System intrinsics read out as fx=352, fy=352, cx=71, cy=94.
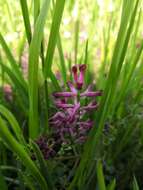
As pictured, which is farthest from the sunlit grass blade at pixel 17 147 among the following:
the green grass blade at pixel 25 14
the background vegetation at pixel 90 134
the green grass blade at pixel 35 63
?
the green grass blade at pixel 25 14

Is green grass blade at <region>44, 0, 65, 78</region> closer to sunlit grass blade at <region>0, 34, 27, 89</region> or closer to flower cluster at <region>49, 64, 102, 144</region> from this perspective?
flower cluster at <region>49, 64, 102, 144</region>

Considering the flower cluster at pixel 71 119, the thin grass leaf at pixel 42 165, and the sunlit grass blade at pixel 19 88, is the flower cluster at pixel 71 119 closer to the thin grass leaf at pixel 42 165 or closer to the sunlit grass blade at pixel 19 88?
the thin grass leaf at pixel 42 165

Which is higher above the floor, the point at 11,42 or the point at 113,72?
the point at 11,42

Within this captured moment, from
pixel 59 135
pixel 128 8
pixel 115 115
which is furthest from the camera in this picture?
pixel 115 115

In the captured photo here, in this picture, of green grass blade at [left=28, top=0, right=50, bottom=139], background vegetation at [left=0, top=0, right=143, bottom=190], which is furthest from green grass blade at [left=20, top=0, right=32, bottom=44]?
green grass blade at [left=28, top=0, right=50, bottom=139]

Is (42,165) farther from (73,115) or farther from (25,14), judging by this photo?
(25,14)

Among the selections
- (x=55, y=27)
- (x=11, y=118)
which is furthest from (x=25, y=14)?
(x=11, y=118)

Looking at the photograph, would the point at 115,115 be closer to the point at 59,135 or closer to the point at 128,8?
the point at 59,135

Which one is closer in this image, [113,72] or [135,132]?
[113,72]

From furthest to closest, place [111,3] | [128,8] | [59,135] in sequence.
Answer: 1. [111,3]
2. [59,135]
3. [128,8]

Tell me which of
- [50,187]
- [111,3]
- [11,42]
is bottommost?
[50,187]

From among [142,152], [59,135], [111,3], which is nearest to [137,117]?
[142,152]
